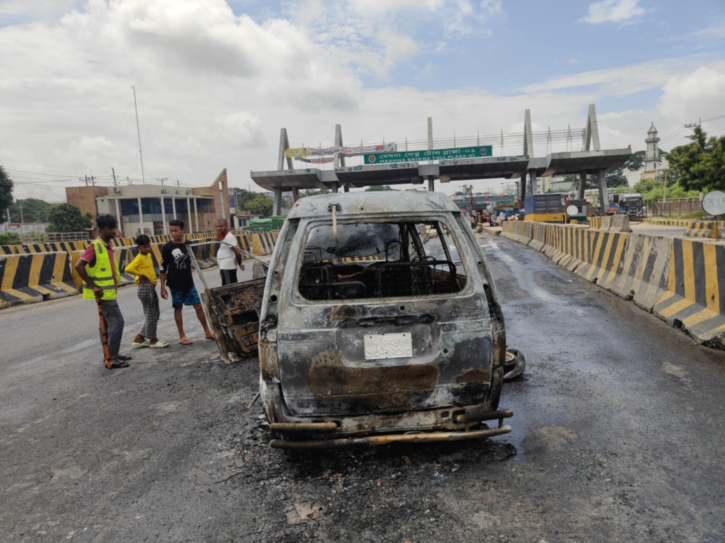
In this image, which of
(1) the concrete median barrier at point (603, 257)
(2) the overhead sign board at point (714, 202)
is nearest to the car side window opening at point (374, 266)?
(1) the concrete median barrier at point (603, 257)

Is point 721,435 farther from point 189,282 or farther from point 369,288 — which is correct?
point 189,282

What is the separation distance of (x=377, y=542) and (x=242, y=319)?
3596 millimetres

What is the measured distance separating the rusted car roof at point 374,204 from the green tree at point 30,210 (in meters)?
147

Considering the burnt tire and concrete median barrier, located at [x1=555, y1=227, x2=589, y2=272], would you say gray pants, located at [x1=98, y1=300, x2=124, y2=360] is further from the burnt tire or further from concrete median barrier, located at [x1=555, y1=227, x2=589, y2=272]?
concrete median barrier, located at [x1=555, y1=227, x2=589, y2=272]

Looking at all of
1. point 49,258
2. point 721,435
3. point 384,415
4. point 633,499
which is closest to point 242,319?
point 384,415

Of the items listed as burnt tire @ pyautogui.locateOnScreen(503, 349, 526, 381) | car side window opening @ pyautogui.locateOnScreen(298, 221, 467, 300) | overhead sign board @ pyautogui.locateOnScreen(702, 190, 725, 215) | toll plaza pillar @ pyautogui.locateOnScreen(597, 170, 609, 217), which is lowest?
burnt tire @ pyautogui.locateOnScreen(503, 349, 526, 381)

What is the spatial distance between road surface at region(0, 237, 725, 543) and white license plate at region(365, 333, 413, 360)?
74cm

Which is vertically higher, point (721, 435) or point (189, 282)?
point (189, 282)

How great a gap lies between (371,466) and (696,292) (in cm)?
501

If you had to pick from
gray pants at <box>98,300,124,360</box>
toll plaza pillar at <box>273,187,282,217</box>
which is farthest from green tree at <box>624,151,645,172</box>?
gray pants at <box>98,300,124,360</box>

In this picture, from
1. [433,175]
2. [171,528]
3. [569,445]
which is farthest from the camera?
[433,175]

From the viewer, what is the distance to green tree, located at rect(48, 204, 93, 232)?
202ft

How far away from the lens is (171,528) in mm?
2484

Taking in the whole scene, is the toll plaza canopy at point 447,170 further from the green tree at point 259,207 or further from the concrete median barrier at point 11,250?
the green tree at point 259,207
